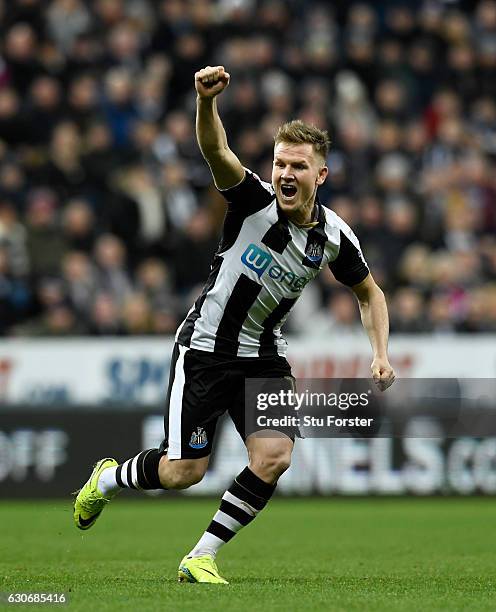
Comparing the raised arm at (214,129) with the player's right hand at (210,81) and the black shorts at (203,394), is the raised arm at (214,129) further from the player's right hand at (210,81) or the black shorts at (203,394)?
the black shorts at (203,394)

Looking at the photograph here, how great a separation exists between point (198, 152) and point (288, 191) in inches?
362

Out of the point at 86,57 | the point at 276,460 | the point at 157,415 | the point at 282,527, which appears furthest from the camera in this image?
the point at 86,57

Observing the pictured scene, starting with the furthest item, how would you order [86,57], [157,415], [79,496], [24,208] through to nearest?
1. [86,57]
2. [24,208]
3. [157,415]
4. [79,496]

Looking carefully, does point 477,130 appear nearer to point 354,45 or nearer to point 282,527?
point 354,45

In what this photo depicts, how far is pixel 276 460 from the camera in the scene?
6766mm

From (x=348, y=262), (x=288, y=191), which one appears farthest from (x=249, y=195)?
(x=348, y=262)

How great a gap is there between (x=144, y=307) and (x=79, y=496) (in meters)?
6.82

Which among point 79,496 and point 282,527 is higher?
point 79,496

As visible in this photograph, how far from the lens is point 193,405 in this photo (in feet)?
22.6

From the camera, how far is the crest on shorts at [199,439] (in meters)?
6.84

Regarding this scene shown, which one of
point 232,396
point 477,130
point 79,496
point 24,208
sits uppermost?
point 477,130

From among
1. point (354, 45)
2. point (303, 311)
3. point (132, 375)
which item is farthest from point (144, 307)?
point (354, 45)

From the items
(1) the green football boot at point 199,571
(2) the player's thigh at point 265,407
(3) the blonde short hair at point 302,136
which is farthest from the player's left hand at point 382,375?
(1) the green football boot at point 199,571

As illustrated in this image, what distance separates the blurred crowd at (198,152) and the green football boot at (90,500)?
6597 millimetres
